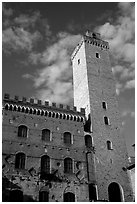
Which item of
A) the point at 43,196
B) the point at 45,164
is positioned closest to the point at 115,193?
the point at 43,196

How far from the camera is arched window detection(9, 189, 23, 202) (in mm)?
22156

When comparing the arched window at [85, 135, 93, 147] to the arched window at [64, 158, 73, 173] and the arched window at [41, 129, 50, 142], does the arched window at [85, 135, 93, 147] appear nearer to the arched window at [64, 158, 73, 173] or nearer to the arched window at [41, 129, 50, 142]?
the arched window at [64, 158, 73, 173]

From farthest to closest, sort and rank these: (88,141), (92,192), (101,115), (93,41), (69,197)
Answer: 1. (93,41)
2. (101,115)
3. (88,141)
4. (92,192)
5. (69,197)

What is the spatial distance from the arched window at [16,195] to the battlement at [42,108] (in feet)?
26.9

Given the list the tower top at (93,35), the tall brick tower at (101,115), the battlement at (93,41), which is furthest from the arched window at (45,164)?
the tower top at (93,35)

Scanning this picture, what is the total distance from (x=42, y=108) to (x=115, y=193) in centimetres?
1160

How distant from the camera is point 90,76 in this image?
1282 inches

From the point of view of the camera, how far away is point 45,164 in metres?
25.0

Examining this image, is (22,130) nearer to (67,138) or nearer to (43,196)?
(67,138)

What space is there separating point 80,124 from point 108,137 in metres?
3.47

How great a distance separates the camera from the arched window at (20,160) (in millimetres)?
23989

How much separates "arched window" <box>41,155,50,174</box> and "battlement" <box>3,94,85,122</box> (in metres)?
4.88

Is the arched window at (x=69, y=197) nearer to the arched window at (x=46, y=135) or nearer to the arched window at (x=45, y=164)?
the arched window at (x=45, y=164)

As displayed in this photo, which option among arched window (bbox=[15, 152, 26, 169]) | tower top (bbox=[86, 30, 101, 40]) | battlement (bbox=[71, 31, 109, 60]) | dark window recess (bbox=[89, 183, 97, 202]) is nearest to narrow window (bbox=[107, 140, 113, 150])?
dark window recess (bbox=[89, 183, 97, 202])
